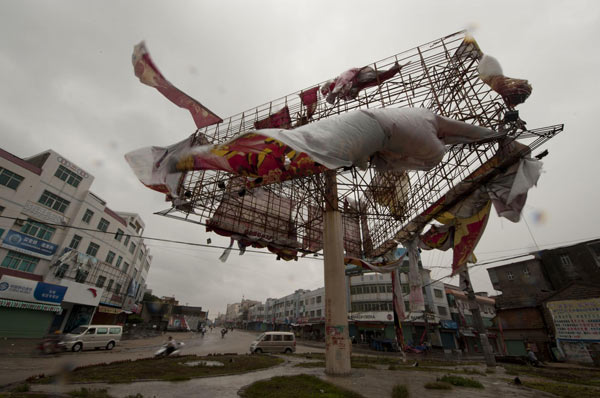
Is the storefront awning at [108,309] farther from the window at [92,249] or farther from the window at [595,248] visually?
the window at [595,248]

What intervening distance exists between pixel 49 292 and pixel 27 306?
6.60 feet

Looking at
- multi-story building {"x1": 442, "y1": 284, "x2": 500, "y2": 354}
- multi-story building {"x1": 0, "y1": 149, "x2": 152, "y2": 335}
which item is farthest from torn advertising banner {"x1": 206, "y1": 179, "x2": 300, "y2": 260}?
multi-story building {"x1": 442, "y1": 284, "x2": 500, "y2": 354}

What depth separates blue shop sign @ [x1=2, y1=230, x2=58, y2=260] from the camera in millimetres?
21672

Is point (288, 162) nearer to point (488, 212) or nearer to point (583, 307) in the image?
point (488, 212)

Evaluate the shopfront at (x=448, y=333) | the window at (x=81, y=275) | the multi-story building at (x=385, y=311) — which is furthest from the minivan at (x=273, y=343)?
the shopfront at (x=448, y=333)

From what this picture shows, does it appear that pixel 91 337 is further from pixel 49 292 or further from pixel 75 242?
pixel 75 242

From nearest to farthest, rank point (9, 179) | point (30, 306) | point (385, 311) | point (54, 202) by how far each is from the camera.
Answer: point (30, 306) → point (9, 179) → point (54, 202) → point (385, 311)

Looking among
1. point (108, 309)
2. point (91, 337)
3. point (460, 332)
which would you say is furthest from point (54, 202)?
point (460, 332)

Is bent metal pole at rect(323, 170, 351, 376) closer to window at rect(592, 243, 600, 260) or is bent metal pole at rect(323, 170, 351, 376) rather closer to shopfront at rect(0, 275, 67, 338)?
shopfront at rect(0, 275, 67, 338)

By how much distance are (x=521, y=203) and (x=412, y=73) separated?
6.80m

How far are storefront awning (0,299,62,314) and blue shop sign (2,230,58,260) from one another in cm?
442

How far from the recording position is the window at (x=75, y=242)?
27.4 meters

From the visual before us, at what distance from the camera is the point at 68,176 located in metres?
27.0

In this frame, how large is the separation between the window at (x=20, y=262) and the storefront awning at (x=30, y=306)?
3.05 meters
